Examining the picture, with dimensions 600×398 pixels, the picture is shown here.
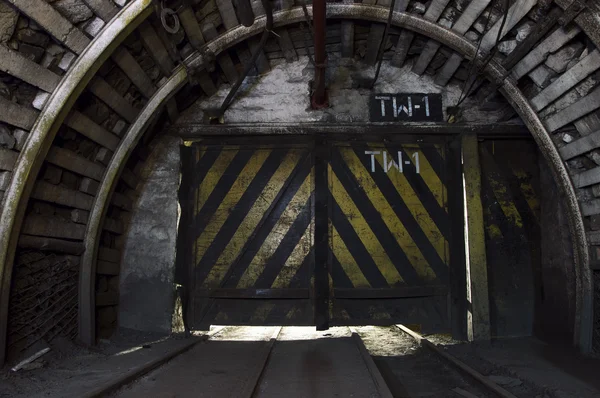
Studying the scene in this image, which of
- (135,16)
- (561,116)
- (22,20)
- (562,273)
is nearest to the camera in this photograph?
(22,20)

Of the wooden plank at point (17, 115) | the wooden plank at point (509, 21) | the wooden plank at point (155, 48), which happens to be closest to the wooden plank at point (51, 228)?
the wooden plank at point (17, 115)

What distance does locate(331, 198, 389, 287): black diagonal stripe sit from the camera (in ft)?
18.0

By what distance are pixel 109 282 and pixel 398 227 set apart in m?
3.23

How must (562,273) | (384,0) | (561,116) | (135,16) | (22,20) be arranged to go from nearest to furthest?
1. (22,20)
2. (135,16)
3. (561,116)
4. (384,0)
5. (562,273)

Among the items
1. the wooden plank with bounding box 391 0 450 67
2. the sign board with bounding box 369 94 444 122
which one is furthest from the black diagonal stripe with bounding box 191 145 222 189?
the wooden plank with bounding box 391 0 450 67

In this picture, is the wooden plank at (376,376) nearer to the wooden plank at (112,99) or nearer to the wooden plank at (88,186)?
the wooden plank at (88,186)

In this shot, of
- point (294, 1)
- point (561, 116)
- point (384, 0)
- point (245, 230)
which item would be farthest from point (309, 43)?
point (561, 116)

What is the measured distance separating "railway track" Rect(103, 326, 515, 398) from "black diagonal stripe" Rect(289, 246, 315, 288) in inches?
25.7

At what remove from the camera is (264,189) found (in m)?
5.64

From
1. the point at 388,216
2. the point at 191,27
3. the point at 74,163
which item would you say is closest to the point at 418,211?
the point at 388,216

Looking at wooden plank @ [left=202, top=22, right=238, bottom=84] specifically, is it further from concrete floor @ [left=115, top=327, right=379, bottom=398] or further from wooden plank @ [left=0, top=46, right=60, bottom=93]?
concrete floor @ [left=115, top=327, right=379, bottom=398]

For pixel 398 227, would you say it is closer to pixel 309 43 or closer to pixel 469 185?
pixel 469 185

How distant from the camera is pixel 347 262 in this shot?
551 centimetres

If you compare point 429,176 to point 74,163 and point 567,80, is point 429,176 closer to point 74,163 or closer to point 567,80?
point 567,80
